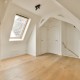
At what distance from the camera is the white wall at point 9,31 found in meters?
3.53

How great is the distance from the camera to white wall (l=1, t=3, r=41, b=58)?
11.6 ft

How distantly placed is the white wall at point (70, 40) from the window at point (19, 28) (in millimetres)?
2456

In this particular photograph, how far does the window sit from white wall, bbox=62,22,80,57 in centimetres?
246

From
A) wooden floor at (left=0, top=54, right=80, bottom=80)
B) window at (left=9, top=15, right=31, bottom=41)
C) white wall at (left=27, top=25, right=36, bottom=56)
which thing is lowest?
wooden floor at (left=0, top=54, right=80, bottom=80)

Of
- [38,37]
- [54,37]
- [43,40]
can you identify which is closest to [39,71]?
[38,37]

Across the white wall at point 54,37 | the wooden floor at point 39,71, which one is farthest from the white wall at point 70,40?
the wooden floor at point 39,71

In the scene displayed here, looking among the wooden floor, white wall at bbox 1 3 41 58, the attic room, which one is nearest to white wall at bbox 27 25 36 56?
the attic room

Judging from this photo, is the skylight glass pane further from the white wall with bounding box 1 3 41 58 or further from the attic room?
the white wall with bounding box 1 3 41 58

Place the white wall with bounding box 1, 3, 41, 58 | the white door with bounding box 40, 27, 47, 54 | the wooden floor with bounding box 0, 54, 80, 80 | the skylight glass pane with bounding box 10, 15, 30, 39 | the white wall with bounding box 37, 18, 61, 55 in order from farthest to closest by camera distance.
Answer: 1. the white door with bounding box 40, 27, 47, 54
2. the white wall with bounding box 37, 18, 61, 55
3. the skylight glass pane with bounding box 10, 15, 30, 39
4. the white wall with bounding box 1, 3, 41, 58
5. the wooden floor with bounding box 0, 54, 80, 80

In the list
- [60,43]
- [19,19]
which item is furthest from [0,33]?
[60,43]

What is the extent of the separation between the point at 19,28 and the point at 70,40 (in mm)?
3171

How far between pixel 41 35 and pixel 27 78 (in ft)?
11.4

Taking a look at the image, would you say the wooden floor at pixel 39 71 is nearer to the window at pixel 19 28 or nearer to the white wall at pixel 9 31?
the white wall at pixel 9 31

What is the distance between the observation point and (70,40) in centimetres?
519
